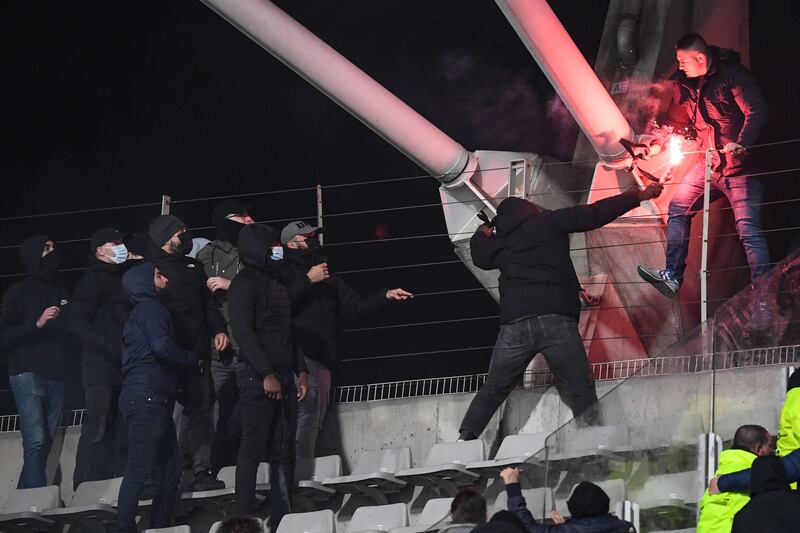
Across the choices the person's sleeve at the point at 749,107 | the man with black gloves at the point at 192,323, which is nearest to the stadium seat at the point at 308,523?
the man with black gloves at the point at 192,323

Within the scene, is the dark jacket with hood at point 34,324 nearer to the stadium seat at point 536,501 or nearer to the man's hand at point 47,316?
the man's hand at point 47,316

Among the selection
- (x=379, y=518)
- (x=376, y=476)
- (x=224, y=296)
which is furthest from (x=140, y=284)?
(x=379, y=518)

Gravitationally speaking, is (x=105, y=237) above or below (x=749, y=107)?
below

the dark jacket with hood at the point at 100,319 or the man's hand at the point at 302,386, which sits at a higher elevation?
the dark jacket with hood at the point at 100,319

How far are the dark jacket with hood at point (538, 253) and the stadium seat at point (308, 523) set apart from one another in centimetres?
130

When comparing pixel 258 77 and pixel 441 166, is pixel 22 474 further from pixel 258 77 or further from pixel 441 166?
pixel 258 77

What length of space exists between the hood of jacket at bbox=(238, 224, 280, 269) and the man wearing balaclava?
38cm

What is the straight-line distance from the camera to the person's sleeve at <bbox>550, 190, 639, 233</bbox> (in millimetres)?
7734

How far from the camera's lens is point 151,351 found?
7656 mm

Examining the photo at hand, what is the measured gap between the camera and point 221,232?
874 centimetres

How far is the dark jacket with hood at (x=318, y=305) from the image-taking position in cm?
825

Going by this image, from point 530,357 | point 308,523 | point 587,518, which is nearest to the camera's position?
point 587,518

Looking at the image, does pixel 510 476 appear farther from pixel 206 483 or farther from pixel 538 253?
pixel 206 483

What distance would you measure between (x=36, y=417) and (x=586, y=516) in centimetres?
377
